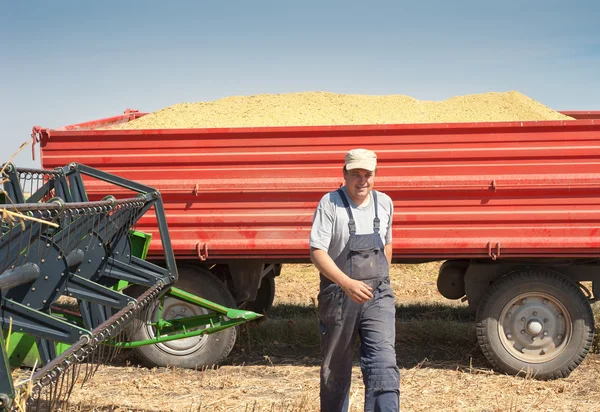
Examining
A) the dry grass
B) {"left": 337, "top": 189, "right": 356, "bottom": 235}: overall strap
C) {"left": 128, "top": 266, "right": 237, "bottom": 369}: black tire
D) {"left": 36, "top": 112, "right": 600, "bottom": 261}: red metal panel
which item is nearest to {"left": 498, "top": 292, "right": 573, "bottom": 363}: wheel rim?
the dry grass

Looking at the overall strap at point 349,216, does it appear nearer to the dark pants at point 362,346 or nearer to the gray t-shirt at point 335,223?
the gray t-shirt at point 335,223

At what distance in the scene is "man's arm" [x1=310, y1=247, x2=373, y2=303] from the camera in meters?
3.86

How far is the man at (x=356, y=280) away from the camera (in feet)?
13.0

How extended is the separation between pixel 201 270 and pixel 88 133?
1433 mm

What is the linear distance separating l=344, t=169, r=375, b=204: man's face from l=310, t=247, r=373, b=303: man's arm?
1.23ft

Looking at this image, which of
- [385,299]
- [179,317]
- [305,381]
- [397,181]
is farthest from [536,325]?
[179,317]

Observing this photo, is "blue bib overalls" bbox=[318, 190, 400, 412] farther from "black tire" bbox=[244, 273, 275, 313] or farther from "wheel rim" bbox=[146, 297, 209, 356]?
"black tire" bbox=[244, 273, 275, 313]

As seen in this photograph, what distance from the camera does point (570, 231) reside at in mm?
5879

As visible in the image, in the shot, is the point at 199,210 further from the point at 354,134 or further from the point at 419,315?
the point at 419,315

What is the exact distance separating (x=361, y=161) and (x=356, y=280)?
62 cm

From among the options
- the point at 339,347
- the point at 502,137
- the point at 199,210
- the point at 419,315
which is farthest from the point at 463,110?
the point at 339,347

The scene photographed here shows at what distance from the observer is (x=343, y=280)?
12.8ft

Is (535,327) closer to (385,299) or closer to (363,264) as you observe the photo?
(385,299)

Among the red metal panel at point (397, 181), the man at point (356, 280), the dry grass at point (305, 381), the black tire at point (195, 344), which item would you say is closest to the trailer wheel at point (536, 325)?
the dry grass at point (305, 381)
